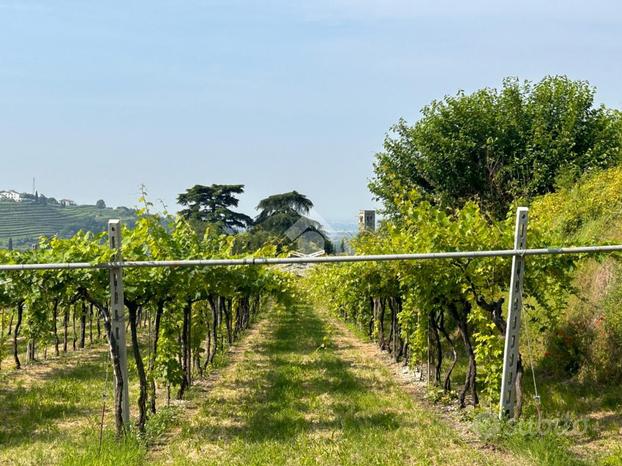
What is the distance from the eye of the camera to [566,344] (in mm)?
9688

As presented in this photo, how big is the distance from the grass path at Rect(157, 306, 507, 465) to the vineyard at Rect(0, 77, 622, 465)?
0.04 meters

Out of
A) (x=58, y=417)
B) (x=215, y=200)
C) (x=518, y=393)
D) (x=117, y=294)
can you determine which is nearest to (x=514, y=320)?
(x=518, y=393)

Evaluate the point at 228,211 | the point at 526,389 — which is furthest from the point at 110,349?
the point at 228,211

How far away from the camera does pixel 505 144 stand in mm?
23016

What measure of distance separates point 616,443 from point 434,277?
2.87 meters

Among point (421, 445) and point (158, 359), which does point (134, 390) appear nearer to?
point (158, 359)

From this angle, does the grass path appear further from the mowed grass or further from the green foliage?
the green foliage

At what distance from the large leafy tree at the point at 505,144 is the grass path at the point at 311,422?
11.1 m

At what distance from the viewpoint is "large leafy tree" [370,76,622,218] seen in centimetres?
2150

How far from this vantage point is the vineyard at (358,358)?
251 inches

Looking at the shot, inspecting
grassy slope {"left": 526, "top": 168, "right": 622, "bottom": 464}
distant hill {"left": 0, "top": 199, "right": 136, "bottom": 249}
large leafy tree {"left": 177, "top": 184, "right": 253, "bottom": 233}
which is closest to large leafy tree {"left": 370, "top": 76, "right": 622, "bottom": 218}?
grassy slope {"left": 526, "top": 168, "right": 622, "bottom": 464}

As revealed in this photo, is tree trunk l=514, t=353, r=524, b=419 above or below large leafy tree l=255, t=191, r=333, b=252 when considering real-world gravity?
below

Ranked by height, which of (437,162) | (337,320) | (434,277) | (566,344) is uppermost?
(437,162)

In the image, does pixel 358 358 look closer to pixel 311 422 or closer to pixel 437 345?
pixel 437 345
